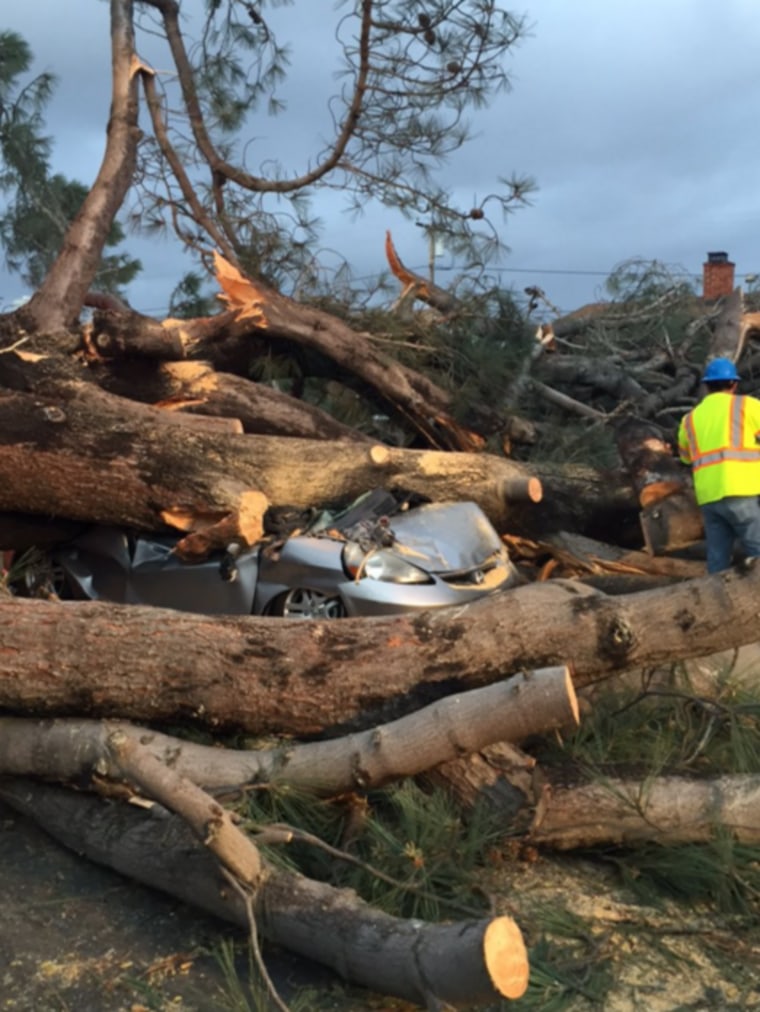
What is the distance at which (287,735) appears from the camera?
15.8 feet

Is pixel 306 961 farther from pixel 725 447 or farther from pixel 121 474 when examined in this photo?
pixel 725 447

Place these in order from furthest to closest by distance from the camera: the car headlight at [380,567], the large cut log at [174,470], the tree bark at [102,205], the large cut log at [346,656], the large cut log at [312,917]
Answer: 1. the tree bark at [102,205]
2. the large cut log at [174,470]
3. the car headlight at [380,567]
4. the large cut log at [346,656]
5. the large cut log at [312,917]

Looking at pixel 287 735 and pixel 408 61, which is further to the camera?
pixel 408 61

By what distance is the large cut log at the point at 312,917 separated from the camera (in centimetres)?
315

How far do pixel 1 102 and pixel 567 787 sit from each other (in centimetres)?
912

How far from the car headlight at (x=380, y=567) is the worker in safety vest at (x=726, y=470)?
1860 millimetres

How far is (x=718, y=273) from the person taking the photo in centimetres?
1825

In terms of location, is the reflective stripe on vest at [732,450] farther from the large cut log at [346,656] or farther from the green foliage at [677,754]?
the large cut log at [346,656]

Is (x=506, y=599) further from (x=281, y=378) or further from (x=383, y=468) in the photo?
(x=281, y=378)

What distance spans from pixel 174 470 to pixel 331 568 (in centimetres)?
120

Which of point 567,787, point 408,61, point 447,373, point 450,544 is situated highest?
point 408,61

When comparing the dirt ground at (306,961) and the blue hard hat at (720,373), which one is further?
the blue hard hat at (720,373)

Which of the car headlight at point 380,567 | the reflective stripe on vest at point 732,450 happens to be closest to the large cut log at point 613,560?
the reflective stripe on vest at point 732,450

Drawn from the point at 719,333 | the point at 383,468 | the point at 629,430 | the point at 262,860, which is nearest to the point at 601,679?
the point at 262,860
